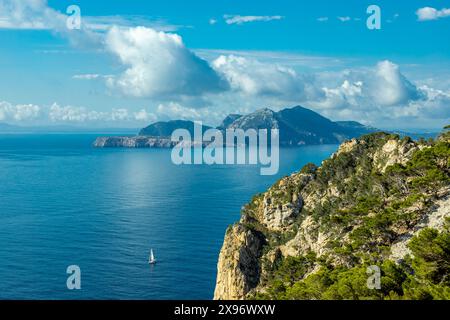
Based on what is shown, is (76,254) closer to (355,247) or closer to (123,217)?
(123,217)

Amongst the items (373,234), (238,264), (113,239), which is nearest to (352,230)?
(373,234)

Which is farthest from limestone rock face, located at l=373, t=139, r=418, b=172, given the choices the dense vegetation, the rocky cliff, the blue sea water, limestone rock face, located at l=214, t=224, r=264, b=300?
the blue sea water

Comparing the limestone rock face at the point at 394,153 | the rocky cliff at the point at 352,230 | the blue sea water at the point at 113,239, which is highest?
the limestone rock face at the point at 394,153

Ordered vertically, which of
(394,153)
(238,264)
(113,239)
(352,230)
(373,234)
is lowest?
(113,239)

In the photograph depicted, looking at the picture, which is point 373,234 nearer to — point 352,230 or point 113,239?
point 352,230

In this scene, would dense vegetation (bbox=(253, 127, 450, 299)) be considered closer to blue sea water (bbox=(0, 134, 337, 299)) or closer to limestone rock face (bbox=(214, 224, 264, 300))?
limestone rock face (bbox=(214, 224, 264, 300))

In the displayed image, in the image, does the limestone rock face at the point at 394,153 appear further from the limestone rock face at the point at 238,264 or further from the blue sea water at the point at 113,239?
the blue sea water at the point at 113,239

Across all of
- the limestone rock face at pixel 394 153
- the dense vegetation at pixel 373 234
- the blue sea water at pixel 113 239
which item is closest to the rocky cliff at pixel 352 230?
the dense vegetation at pixel 373 234
